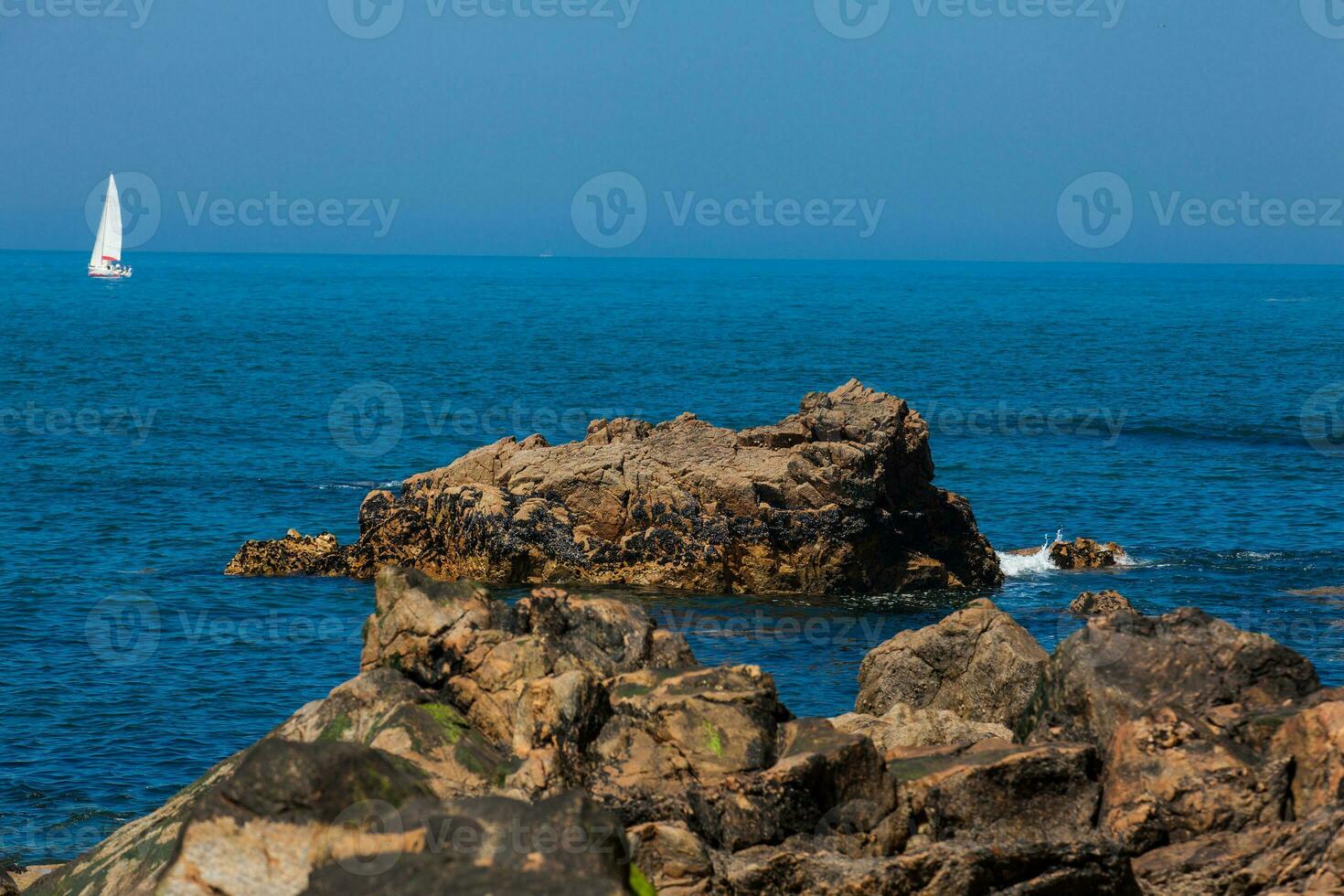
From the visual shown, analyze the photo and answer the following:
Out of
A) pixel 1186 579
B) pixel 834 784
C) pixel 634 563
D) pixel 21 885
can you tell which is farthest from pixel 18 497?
pixel 834 784

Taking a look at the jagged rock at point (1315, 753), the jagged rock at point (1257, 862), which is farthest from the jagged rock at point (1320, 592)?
the jagged rock at point (1257, 862)

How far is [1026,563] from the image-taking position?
48.2 meters

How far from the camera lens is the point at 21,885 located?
22.1 metres

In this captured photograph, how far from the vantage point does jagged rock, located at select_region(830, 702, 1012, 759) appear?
21.1 meters

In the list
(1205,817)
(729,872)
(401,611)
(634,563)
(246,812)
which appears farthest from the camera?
(634,563)

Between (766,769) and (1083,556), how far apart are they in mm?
33158

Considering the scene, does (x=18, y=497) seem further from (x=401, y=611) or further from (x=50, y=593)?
(x=401, y=611)

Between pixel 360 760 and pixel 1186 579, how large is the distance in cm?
3681

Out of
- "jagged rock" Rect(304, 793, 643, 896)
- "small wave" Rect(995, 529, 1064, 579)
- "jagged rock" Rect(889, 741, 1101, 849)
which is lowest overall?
"small wave" Rect(995, 529, 1064, 579)

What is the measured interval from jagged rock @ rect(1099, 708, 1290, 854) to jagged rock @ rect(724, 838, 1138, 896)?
1.22 meters

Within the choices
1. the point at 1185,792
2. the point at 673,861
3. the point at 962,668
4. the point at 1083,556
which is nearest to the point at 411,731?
the point at 673,861

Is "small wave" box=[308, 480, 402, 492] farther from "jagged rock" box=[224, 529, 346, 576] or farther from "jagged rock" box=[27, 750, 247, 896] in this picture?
"jagged rock" box=[27, 750, 247, 896]

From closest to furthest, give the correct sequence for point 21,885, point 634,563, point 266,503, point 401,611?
point 401,611
point 21,885
point 634,563
point 266,503

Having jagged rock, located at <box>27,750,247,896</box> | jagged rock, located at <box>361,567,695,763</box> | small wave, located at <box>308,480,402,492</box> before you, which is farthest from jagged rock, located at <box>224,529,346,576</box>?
jagged rock, located at <box>361,567,695,763</box>
